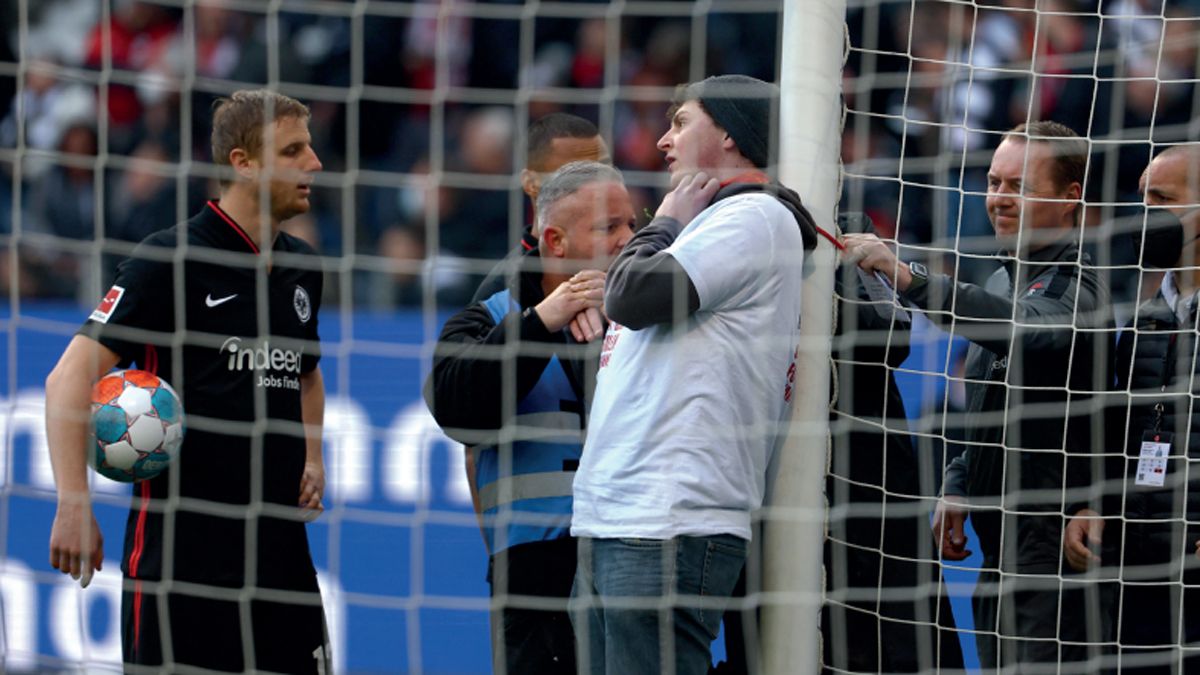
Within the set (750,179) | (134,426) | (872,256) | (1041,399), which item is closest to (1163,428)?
(1041,399)

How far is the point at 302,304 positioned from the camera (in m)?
3.93

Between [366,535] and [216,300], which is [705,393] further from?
[366,535]

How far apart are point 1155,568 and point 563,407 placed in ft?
4.45

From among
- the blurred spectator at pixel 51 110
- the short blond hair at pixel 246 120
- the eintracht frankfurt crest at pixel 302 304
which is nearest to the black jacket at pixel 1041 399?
the eintracht frankfurt crest at pixel 302 304

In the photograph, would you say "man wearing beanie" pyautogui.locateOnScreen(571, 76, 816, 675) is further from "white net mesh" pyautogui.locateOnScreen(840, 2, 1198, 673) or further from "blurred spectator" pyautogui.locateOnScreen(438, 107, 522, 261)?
"blurred spectator" pyautogui.locateOnScreen(438, 107, 522, 261)

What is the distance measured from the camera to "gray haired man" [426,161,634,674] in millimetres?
3434

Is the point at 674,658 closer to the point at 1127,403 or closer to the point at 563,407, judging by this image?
the point at 563,407

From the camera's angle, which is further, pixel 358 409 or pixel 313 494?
pixel 358 409

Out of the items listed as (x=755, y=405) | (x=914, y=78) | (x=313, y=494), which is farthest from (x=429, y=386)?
(x=914, y=78)

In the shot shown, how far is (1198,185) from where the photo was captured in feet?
12.3

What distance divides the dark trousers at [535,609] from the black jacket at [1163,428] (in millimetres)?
1269

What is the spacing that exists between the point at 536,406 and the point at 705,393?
0.59 meters

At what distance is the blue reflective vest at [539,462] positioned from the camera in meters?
3.50

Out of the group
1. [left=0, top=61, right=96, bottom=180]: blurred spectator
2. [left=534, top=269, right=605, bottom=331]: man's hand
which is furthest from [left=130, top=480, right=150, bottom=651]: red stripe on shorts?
[left=0, top=61, right=96, bottom=180]: blurred spectator
